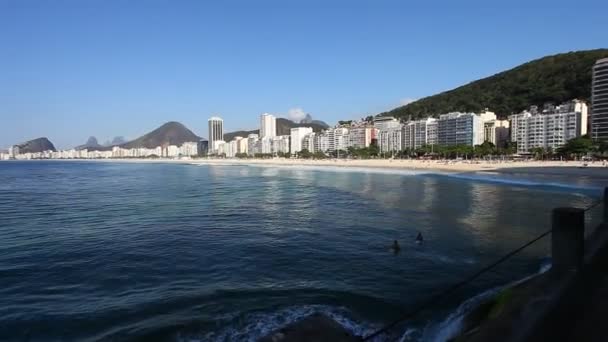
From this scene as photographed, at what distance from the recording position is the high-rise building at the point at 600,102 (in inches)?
3548

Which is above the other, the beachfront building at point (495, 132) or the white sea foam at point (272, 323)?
the beachfront building at point (495, 132)

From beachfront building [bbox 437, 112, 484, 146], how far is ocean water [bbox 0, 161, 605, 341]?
329ft

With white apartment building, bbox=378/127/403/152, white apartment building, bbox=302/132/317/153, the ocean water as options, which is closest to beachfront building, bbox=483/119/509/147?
white apartment building, bbox=378/127/403/152

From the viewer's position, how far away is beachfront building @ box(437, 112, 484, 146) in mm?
115938

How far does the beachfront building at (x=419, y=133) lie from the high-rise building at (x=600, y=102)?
4530 centimetres

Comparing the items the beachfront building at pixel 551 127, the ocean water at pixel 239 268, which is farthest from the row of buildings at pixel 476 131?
the ocean water at pixel 239 268

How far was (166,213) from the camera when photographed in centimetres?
2347

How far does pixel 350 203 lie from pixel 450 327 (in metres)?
20.6

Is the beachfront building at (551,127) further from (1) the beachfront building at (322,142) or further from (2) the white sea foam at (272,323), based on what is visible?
(2) the white sea foam at (272,323)

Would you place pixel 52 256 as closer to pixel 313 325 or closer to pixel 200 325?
pixel 200 325

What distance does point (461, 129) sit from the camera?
12025cm

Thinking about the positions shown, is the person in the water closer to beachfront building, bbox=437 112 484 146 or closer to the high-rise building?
the high-rise building

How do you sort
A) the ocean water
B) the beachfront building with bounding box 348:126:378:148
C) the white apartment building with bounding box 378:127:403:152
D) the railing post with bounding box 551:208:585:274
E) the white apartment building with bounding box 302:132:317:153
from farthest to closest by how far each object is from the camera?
the white apartment building with bounding box 302:132:317:153
the beachfront building with bounding box 348:126:378:148
the white apartment building with bounding box 378:127:403:152
the ocean water
the railing post with bounding box 551:208:585:274

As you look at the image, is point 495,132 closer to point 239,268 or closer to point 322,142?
point 322,142
